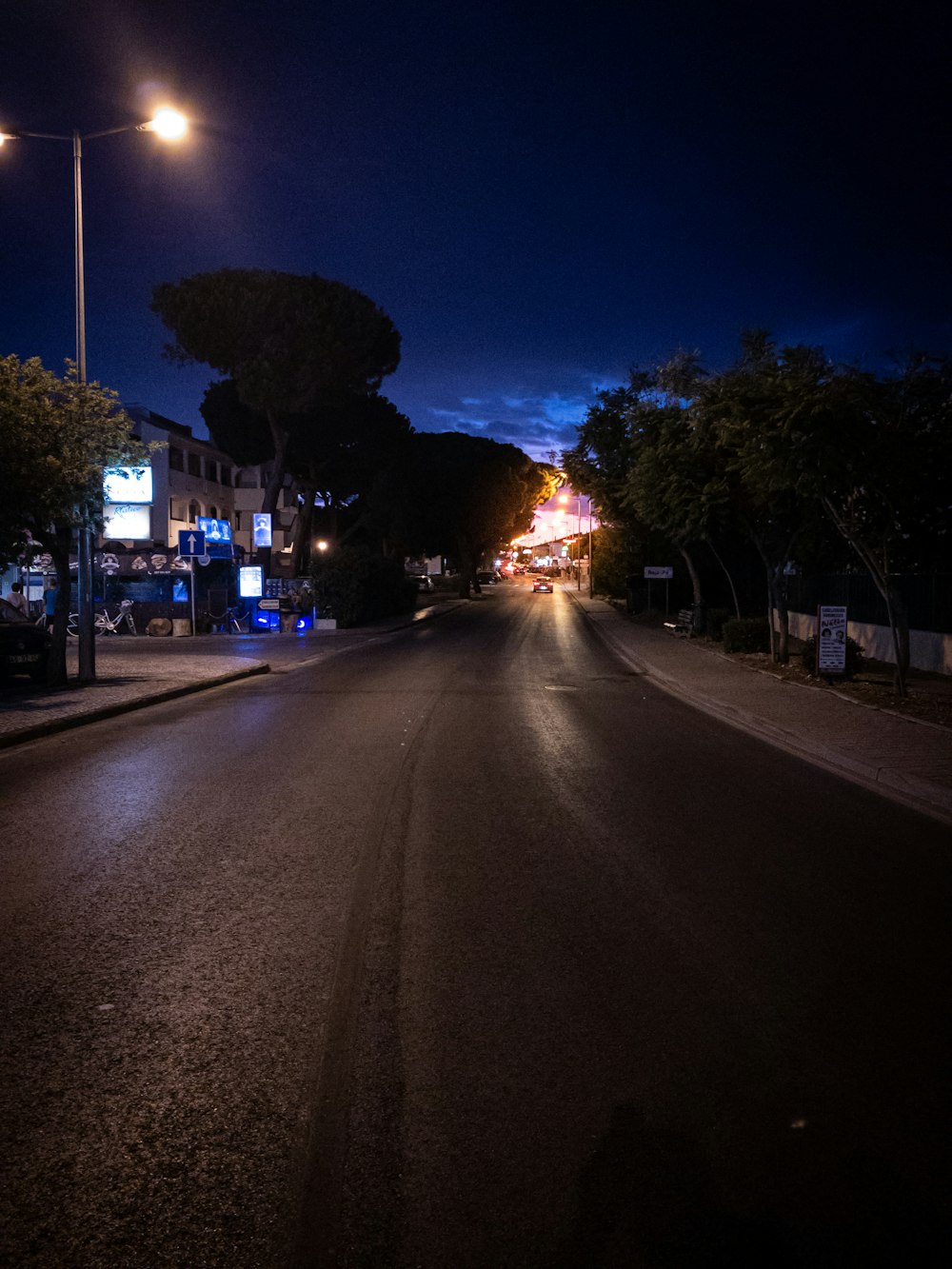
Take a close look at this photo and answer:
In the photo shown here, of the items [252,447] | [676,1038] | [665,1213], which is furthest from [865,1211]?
[252,447]

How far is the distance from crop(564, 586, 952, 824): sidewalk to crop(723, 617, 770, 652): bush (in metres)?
1.35

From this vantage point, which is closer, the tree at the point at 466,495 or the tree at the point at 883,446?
the tree at the point at 883,446

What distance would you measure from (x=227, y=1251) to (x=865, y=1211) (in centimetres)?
183

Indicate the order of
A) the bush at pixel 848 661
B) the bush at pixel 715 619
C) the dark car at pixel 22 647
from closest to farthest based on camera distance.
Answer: the dark car at pixel 22 647, the bush at pixel 848 661, the bush at pixel 715 619

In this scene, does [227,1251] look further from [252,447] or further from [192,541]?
[252,447]

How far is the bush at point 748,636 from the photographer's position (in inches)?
973

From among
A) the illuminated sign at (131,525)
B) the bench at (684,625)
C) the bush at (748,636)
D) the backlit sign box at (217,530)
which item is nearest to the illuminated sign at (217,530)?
the backlit sign box at (217,530)

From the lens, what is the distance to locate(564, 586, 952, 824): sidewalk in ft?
31.3

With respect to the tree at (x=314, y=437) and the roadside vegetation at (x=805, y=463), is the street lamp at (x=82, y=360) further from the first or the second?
the tree at (x=314, y=437)

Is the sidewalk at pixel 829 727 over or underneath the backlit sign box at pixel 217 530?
underneath

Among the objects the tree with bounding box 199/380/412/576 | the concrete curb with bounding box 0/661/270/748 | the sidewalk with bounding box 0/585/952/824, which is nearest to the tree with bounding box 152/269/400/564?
the tree with bounding box 199/380/412/576

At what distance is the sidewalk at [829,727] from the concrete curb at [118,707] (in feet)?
27.7

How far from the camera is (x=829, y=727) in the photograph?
42.2ft

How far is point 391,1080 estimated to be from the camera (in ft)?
12.5
